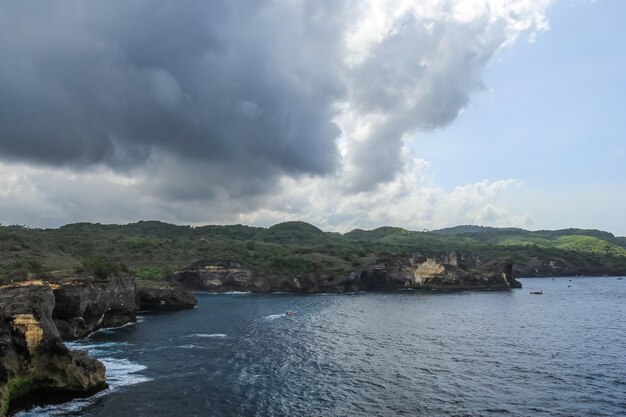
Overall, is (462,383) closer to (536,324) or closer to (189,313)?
(536,324)

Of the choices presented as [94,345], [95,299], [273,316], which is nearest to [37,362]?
[94,345]

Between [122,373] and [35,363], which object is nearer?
[35,363]

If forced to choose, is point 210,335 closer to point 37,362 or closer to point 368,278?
point 37,362

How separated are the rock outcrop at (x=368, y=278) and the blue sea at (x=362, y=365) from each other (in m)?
82.2

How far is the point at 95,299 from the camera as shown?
82.2 m

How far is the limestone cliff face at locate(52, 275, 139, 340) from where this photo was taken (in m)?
72.4

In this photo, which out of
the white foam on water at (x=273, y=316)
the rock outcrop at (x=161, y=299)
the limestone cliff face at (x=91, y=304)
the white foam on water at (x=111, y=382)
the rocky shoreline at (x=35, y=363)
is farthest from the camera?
the rock outcrop at (x=161, y=299)

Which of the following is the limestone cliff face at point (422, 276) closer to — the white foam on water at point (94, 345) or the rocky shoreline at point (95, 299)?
the rocky shoreline at point (95, 299)

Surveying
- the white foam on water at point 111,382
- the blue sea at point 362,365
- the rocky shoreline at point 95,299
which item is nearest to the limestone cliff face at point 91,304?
the rocky shoreline at point 95,299

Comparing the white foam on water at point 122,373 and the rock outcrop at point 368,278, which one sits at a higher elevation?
the rock outcrop at point 368,278

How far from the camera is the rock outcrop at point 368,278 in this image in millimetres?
187000

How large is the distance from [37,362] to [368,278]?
161 m

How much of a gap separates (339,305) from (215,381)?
84.7m

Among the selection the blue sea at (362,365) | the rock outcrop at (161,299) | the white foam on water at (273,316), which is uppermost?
the rock outcrop at (161,299)
